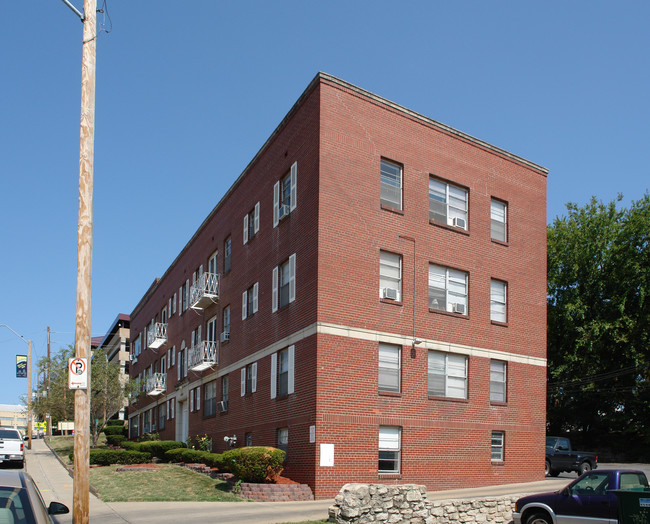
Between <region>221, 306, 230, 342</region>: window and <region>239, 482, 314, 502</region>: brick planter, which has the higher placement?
<region>221, 306, 230, 342</region>: window

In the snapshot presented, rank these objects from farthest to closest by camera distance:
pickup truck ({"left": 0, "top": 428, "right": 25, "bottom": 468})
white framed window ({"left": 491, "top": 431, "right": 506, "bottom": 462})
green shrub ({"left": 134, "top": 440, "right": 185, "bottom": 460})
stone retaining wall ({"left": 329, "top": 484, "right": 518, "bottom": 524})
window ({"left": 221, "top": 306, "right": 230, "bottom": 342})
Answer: green shrub ({"left": 134, "top": 440, "right": 185, "bottom": 460}) < window ({"left": 221, "top": 306, "right": 230, "bottom": 342}) < pickup truck ({"left": 0, "top": 428, "right": 25, "bottom": 468}) < white framed window ({"left": 491, "top": 431, "right": 506, "bottom": 462}) < stone retaining wall ({"left": 329, "top": 484, "right": 518, "bottom": 524})

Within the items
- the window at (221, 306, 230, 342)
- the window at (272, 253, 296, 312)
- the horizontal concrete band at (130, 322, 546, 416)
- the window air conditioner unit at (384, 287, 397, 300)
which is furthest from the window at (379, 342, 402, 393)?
the window at (221, 306, 230, 342)

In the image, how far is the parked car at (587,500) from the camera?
1385 centimetres

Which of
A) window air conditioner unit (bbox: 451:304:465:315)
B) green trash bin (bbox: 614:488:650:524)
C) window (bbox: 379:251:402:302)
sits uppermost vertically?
window (bbox: 379:251:402:302)

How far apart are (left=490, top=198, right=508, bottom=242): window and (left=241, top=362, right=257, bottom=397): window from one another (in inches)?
415

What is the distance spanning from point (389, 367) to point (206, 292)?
13914 mm

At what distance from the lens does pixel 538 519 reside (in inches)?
586

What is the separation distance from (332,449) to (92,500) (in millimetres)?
6912

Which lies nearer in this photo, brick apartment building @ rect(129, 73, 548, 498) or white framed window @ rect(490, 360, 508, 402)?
brick apartment building @ rect(129, 73, 548, 498)

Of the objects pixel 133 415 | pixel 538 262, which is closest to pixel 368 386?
pixel 538 262

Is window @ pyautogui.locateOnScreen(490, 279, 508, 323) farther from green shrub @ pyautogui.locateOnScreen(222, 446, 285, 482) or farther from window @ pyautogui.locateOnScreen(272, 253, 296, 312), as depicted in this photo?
green shrub @ pyautogui.locateOnScreen(222, 446, 285, 482)

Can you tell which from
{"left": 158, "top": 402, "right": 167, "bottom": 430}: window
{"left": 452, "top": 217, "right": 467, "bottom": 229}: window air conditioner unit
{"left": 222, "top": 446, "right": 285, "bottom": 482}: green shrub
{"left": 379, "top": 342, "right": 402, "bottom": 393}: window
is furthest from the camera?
{"left": 158, "top": 402, "right": 167, "bottom": 430}: window

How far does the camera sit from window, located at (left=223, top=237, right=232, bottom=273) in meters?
33.6

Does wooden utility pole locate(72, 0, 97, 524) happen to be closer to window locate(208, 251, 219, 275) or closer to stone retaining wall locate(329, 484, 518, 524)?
stone retaining wall locate(329, 484, 518, 524)
